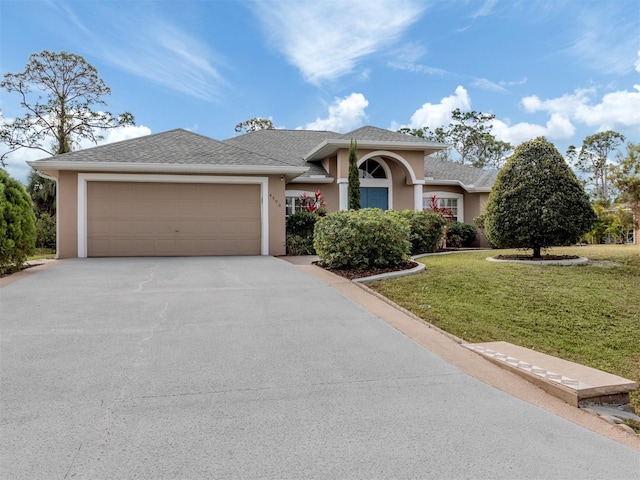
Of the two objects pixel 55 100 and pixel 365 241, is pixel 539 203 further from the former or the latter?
pixel 55 100

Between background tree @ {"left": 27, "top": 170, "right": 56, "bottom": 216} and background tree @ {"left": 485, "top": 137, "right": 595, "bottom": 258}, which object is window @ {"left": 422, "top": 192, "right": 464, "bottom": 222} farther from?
background tree @ {"left": 27, "top": 170, "right": 56, "bottom": 216}

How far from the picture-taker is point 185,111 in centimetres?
2064

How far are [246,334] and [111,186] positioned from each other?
10.0 meters

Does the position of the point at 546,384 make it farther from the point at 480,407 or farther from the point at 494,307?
the point at 494,307

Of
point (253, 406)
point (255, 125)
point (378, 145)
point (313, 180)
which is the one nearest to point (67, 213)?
point (313, 180)

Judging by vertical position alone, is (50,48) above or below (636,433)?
above

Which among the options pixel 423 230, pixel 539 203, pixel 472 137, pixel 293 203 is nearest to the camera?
pixel 539 203

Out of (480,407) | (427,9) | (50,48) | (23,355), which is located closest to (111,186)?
(23,355)

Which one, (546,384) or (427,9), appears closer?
(546,384)

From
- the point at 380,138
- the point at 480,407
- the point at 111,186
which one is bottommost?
the point at 480,407

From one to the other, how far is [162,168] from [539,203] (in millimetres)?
10347

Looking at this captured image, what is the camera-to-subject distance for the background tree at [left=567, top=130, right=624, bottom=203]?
45.2m

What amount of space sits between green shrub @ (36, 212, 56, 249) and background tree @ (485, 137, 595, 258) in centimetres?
1855

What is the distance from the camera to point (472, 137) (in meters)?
43.8
